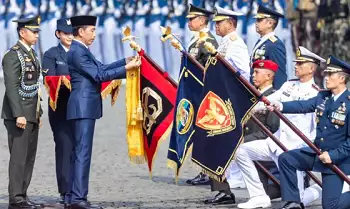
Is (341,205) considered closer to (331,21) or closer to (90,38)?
(90,38)

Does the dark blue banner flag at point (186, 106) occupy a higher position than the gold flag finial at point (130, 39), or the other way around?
the gold flag finial at point (130, 39)

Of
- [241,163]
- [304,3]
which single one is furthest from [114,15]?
[241,163]

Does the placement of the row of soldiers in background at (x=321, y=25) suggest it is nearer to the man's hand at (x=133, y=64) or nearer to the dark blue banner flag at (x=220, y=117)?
the dark blue banner flag at (x=220, y=117)

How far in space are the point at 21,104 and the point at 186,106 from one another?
1499 millimetres

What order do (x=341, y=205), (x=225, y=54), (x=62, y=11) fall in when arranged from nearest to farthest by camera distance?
1. (x=341, y=205)
2. (x=225, y=54)
3. (x=62, y=11)

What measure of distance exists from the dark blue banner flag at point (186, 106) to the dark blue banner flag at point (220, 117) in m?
0.13

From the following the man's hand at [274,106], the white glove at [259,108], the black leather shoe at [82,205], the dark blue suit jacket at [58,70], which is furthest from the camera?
the white glove at [259,108]

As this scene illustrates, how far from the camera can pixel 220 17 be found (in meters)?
12.1

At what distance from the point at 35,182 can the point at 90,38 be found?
2.56 metres

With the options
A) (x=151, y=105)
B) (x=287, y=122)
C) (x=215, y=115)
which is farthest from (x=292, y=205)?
(x=151, y=105)

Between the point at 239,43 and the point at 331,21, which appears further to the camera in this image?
the point at 331,21

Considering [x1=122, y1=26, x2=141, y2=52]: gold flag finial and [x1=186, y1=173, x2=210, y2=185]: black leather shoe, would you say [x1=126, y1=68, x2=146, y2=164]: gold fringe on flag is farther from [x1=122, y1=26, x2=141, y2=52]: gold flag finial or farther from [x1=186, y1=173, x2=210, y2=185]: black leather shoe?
[x1=186, y1=173, x2=210, y2=185]: black leather shoe

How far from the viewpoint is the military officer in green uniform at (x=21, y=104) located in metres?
10.3

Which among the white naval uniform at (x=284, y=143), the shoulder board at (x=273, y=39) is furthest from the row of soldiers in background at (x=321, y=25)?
the white naval uniform at (x=284, y=143)
